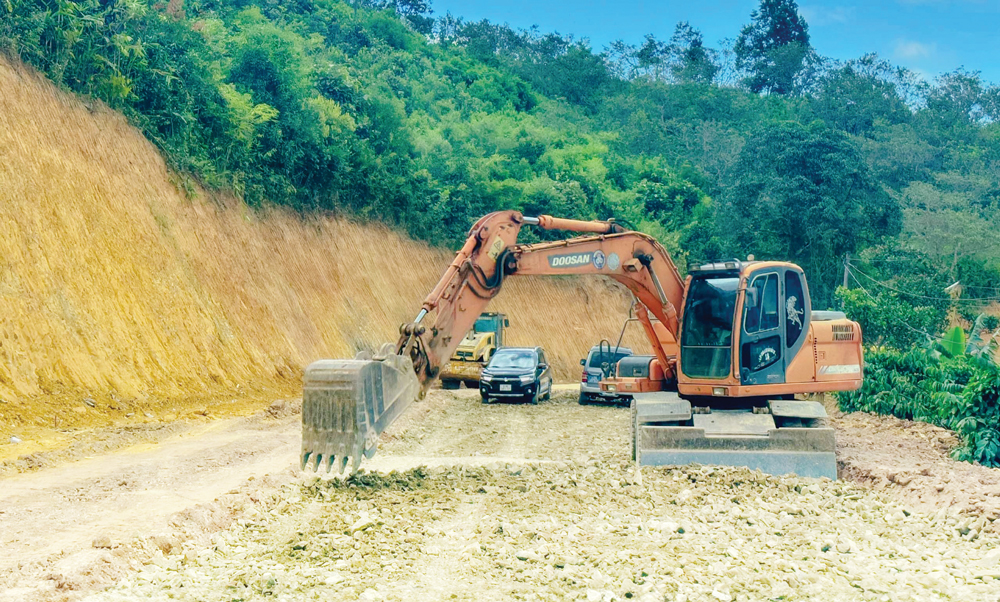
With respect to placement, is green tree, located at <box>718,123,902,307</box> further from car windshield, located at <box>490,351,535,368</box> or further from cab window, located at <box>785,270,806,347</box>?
cab window, located at <box>785,270,806,347</box>

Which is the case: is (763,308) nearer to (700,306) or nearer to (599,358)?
(700,306)

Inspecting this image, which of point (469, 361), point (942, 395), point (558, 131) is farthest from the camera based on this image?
point (558, 131)

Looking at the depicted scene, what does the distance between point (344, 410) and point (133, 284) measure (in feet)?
46.7

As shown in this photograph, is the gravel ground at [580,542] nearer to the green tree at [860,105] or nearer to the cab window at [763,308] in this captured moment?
the cab window at [763,308]

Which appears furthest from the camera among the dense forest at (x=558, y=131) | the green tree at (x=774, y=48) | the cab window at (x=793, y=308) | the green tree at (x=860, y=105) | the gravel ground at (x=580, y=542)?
the green tree at (x=774, y=48)

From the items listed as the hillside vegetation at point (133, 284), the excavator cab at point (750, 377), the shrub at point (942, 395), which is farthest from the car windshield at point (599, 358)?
the excavator cab at point (750, 377)

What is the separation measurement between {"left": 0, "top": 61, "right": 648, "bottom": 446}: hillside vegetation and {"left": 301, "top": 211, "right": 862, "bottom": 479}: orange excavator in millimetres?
8599

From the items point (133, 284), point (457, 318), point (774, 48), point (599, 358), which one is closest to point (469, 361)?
point (599, 358)

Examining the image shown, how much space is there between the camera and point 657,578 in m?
7.39

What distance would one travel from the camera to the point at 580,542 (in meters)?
8.51

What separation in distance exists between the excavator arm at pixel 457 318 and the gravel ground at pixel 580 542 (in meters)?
0.89

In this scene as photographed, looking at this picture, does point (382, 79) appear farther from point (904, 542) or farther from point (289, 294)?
point (904, 542)

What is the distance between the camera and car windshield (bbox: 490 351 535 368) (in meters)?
24.0

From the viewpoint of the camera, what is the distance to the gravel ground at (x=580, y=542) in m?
7.19
